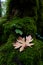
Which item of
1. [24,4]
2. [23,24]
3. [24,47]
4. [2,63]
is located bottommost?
[2,63]

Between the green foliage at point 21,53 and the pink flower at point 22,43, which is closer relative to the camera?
the green foliage at point 21,53

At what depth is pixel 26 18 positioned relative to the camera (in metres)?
2.93

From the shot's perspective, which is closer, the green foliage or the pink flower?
the green foliage

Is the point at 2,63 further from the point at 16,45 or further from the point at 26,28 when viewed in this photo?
the point at 26,28

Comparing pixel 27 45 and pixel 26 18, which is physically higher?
pixel 26 18

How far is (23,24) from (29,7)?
0.51 meters

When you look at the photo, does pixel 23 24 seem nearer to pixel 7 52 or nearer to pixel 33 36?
pixel 33 36

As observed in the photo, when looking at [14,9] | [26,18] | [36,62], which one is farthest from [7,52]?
[14,9]

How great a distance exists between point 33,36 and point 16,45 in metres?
0.35

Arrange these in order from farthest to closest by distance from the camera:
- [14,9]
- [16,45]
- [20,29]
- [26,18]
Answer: [14,9] → [26,18] → [20,29] → [16,45]

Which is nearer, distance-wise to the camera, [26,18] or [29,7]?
[26,18]

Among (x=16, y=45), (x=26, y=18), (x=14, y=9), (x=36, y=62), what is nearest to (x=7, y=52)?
(x=16, y=45)

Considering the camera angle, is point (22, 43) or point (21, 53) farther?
point (22, 43)

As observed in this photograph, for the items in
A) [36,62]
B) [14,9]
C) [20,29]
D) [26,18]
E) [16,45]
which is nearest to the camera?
[36,62]
